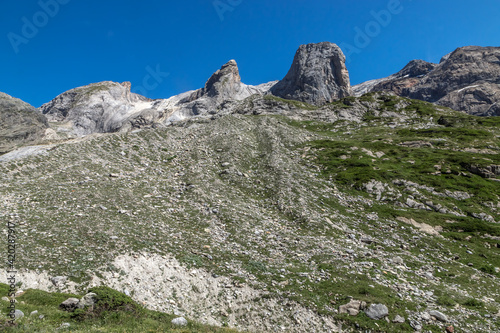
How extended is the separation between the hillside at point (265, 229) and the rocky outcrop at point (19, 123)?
327 feet

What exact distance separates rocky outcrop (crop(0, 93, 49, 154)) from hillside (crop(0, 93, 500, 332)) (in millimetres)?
99562

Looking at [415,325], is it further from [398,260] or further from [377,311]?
[398,260]

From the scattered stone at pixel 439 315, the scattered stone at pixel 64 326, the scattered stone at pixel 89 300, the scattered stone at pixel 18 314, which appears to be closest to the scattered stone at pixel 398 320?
the scattered stone at pixel 439 315

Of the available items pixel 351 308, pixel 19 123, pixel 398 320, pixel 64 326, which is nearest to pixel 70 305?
pixel 64 326

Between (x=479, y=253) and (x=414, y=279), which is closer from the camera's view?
(x=414, y=279)

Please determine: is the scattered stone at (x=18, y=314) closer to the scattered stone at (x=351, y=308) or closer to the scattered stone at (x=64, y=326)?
the scattered stone at (x=64, y=326)

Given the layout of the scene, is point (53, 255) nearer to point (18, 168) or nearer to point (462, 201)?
point (18, 168)

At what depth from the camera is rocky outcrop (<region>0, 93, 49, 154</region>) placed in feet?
378

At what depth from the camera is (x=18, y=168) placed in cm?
3344

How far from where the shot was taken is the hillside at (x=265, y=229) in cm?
1717

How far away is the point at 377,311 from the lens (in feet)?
54.1

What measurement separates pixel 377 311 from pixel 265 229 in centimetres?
1304

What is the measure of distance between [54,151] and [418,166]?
201 feet

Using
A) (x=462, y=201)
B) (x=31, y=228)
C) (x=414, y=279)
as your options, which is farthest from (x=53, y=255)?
(x=462, y=201)
